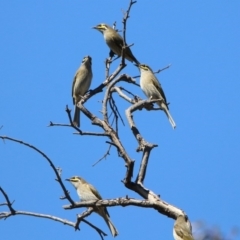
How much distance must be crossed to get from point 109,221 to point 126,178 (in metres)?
2.16

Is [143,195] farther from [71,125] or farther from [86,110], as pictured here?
[86,110]

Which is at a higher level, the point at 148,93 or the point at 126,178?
the point at 148,93

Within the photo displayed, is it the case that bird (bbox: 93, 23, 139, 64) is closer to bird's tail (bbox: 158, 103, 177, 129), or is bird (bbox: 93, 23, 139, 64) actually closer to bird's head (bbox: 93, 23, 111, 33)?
bird's head (bbox: 93, 23, 111, 33)

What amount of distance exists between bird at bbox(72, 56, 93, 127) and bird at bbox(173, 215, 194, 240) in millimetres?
4670

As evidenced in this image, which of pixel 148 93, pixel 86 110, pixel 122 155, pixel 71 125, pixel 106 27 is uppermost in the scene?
pixel 106 27

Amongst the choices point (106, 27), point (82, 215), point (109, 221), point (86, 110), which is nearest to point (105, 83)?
point (86, 110)

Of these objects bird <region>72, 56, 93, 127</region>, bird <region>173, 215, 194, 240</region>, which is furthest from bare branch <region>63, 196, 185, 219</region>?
bird <region>72, 56, 93, 127</region>

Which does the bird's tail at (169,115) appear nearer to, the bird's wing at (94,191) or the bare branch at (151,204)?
the bird's wing at (94,191)

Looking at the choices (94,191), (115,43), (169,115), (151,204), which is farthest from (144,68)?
(151,204)

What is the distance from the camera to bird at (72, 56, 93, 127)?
10262 millimetres

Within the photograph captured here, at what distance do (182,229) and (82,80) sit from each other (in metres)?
5.18

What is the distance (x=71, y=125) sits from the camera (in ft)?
19.8

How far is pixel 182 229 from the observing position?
5500mm

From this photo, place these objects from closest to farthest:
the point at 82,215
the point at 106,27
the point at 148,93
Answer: the point at 82,215 < the point at 148,93 < the point at 106,27
